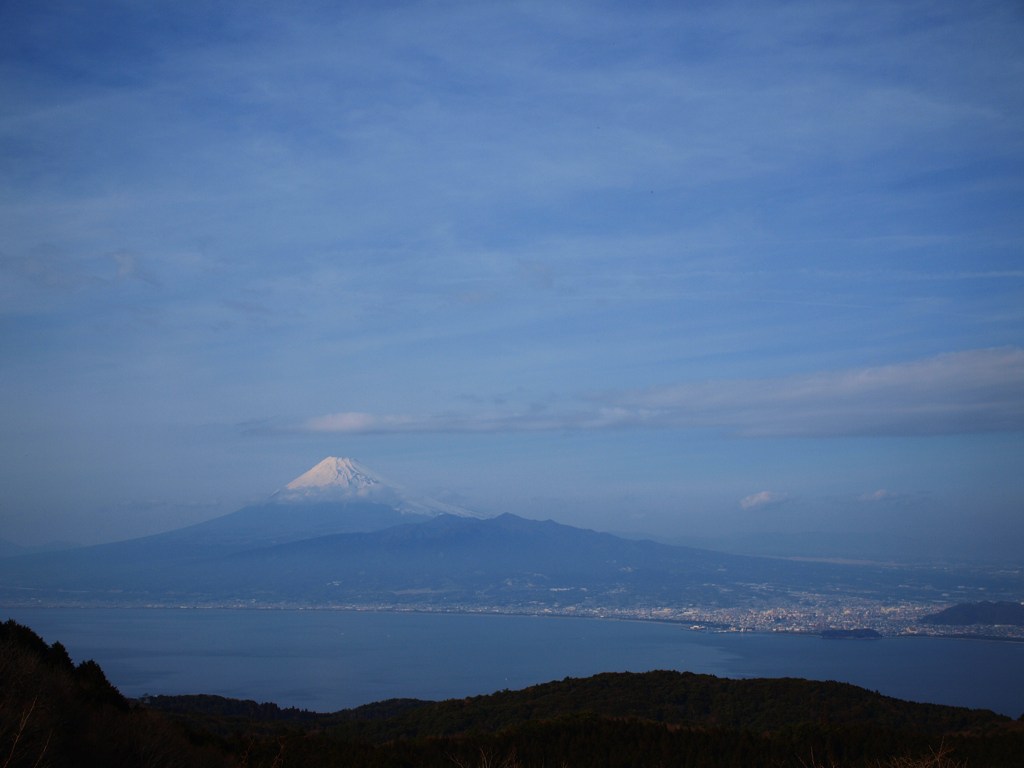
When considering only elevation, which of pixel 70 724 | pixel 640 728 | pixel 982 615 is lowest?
pixel 982 615

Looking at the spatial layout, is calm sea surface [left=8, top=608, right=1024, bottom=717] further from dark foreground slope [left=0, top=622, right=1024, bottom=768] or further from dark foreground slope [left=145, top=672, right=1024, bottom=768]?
dark foreground slope [left=0, top=622, right=1024, bottom=768]

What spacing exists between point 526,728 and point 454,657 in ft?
124

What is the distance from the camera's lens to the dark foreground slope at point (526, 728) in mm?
7855

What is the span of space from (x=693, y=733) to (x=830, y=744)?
2.65 meters

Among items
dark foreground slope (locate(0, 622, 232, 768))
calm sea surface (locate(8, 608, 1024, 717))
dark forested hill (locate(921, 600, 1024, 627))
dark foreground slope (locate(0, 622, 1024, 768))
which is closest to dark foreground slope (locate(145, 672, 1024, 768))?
dark foreground slope (locate(0, 622, 1024, 768))

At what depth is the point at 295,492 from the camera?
15662 centimetres

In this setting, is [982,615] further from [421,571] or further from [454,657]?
[421,571]

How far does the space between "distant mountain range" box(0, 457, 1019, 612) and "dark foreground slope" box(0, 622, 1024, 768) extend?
50286 millimetres

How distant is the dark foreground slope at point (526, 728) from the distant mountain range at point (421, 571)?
50.3 metres

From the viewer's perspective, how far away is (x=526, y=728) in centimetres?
1747

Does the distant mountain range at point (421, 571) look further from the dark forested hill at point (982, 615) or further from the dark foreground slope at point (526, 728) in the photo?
the dark foreground slope at point (526, 728)

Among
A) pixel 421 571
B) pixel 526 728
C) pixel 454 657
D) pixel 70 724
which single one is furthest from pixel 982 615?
pixel 421 571

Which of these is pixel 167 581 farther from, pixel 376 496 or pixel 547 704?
pixel 547 704

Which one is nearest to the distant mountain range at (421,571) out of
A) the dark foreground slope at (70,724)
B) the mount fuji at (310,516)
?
the mount fuji at (310,516)
